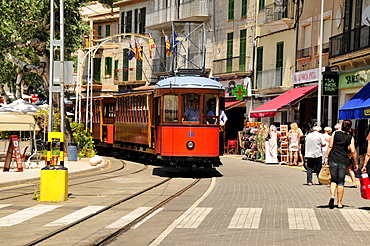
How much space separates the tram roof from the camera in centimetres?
2364

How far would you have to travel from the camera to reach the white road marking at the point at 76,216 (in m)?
12.2

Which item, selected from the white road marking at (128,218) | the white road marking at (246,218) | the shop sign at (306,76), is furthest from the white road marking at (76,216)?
the shop sign at (306,76)

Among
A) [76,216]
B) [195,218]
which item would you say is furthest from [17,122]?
[195,218]

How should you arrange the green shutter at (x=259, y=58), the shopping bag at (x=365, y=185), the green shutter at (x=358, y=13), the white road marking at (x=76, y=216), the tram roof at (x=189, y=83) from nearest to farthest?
1. the white road marking at (x=76, y=216)
2. the shopping bag at (x=365, y=185)
3. the tram roof at (x=189, y=83)
4. the green shutter at (x=358, y=13)
5. the green shutter at (x=259, y=58)

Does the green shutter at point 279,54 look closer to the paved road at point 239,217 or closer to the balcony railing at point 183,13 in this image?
the balcony railing at point 183,13

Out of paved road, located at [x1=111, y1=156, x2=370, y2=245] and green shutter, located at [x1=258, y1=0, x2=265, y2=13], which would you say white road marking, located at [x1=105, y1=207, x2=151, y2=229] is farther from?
green shutter, located at [x1=258, y1=0, x2=265, y2=13]

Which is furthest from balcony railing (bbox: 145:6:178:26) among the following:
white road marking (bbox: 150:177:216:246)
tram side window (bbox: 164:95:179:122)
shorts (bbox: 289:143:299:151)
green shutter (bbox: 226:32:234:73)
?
white road marking (bbox: 150:177:216:246)

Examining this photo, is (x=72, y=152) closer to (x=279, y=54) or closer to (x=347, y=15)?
(x=347, y=15)

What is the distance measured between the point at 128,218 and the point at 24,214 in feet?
6.36

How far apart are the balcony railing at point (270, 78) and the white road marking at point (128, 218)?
27696 millimetres

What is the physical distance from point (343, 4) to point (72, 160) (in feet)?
45.5

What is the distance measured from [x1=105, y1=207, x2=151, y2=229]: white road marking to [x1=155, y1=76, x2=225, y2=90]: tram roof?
9580mm

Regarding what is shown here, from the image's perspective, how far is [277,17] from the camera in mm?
41281

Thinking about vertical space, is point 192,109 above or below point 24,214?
above
